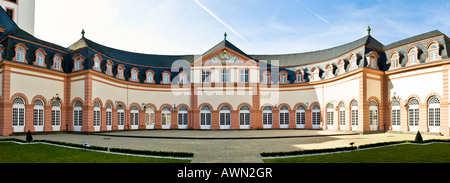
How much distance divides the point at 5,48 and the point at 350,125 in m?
38.4

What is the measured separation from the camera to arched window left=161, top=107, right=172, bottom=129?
39.3 metres

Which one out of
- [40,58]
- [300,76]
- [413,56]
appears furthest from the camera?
[300,76]

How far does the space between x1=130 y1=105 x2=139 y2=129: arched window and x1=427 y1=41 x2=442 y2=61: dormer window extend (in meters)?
36.3

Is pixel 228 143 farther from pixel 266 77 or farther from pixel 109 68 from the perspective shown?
pixel 109 68

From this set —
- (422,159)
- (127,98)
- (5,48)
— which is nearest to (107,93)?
(127,98)

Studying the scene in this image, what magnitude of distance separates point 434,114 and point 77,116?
126 feet

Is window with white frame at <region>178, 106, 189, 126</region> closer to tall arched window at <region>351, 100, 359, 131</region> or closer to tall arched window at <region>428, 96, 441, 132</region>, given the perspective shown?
tall arched window at <region>351, 100, 359, 131</region>

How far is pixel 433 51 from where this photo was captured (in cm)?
2622

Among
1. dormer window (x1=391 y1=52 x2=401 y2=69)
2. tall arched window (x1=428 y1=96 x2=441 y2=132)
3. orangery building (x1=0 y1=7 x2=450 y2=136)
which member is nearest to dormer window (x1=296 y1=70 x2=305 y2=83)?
orangery building (x1=0 y1=7 x2=450 y2=136)

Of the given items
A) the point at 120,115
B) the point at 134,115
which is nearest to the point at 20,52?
the point at 120,115

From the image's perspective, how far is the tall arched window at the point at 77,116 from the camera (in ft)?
98.4

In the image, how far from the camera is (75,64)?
31.0m

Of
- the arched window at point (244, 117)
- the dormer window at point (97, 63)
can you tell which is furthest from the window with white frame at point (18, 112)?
the arched window at point (244, 117)

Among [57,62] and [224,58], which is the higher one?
[224,58]
